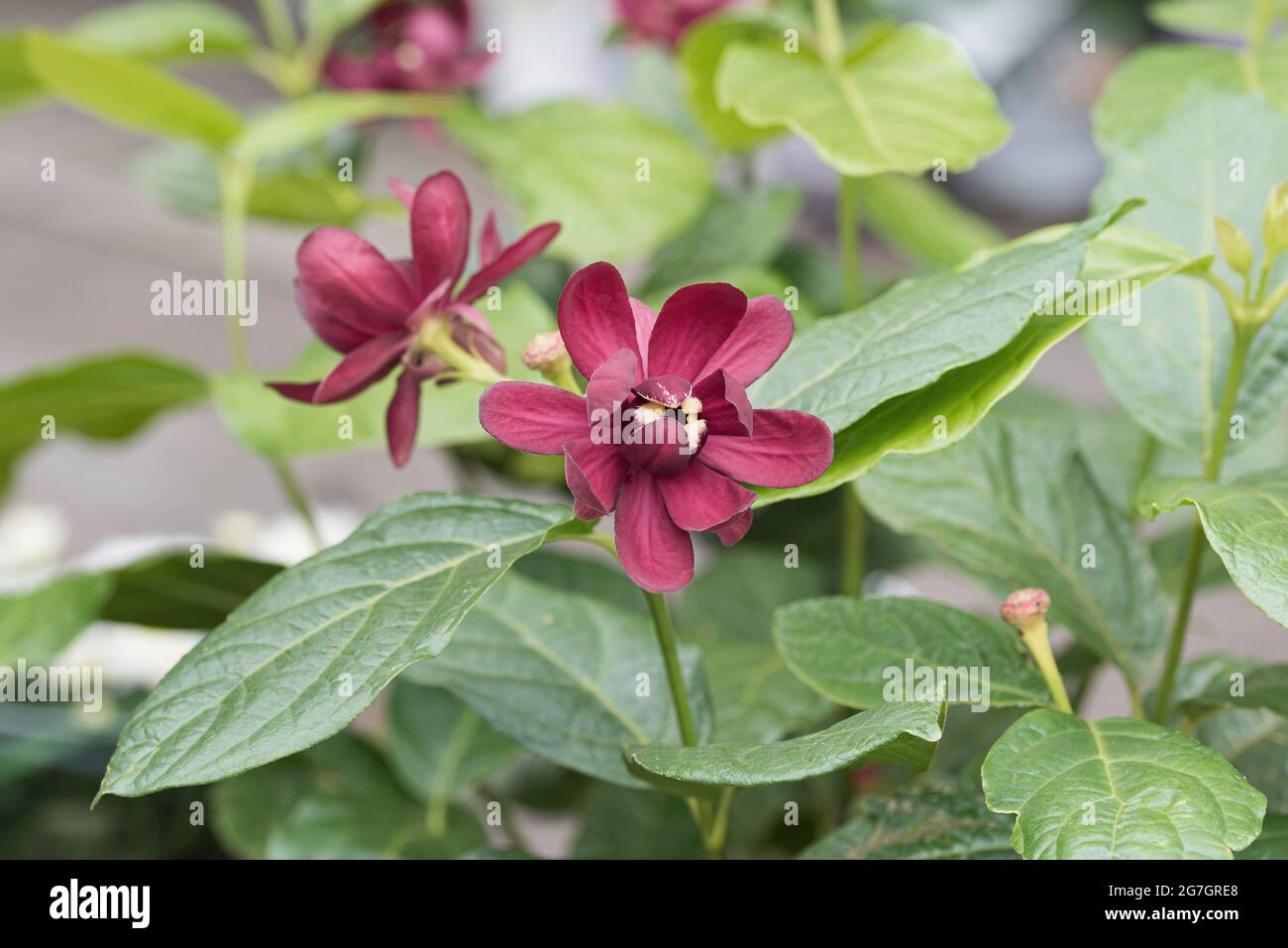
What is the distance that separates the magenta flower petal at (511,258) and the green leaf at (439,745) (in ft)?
0.84

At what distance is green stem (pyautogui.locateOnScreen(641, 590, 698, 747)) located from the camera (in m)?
0.34

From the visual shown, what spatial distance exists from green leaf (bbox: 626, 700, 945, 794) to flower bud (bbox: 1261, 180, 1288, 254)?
A: 17 cm

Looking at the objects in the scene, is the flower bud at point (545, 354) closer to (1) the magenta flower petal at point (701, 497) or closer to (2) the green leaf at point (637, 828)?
(1) the magenta flower petal at point (701, 497)

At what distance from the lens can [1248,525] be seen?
0.30m

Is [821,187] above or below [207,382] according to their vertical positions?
above

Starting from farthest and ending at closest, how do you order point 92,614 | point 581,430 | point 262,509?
point 262,509, point 92,614, point 581,430

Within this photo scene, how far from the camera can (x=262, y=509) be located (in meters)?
1.64

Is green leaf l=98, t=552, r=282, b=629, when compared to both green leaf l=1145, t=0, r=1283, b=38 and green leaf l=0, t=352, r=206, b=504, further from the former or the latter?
green leaf l=1145, t=0, r=1283, b=38

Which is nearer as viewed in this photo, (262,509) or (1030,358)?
(1030,358)

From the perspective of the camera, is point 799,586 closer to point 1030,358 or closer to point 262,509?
point 1030,358

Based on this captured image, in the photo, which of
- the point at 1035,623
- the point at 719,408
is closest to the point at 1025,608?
the point at 1035,623
